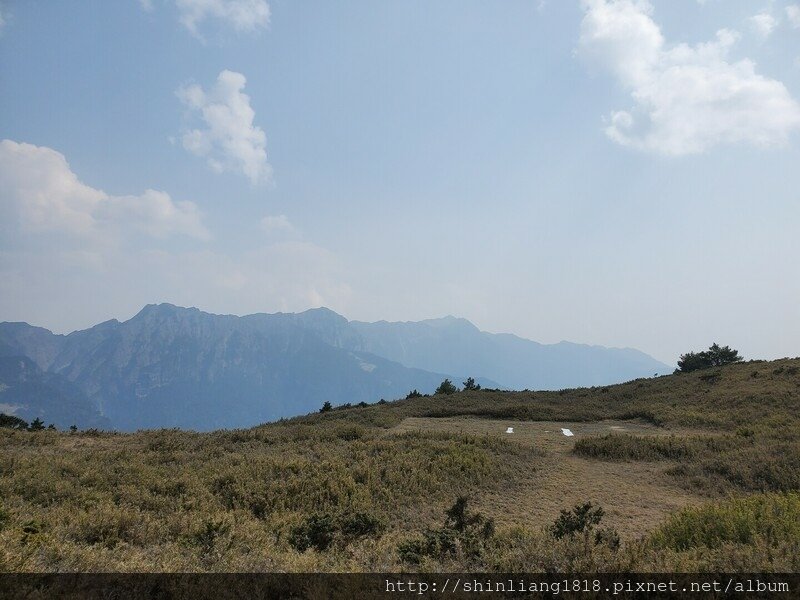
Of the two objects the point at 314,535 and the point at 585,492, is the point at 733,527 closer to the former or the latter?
the point at 585,492

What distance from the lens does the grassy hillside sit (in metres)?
7.09

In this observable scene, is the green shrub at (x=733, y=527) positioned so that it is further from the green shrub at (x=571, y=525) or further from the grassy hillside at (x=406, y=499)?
the green shrub at (x=571, y=525)

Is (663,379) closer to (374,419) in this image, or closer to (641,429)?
(641,429)

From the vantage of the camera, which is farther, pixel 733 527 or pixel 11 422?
pixel 11 422

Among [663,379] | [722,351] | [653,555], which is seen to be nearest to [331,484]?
[653,555]

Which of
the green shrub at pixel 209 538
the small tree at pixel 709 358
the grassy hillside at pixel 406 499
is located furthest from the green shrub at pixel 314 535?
the small tree at pixel 709 358

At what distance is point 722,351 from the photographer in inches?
Answer: 2056

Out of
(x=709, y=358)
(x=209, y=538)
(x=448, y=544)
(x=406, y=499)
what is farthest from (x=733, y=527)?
(x=709, y=358)

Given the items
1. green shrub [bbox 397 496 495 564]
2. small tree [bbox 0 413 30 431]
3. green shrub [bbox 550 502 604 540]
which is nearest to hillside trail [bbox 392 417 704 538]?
green shrub [bbox 550 502 604 540]

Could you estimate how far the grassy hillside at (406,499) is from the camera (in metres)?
7.09

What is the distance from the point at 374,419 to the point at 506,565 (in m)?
24.1

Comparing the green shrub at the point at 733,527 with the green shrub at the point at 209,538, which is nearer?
the green shrub at the point at 733,527

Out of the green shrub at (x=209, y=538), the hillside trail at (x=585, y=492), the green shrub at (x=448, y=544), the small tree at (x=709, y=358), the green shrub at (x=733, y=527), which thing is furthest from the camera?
the small tree at (x=709, y=358)

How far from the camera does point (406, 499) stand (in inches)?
500
